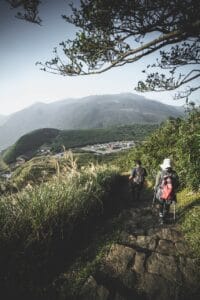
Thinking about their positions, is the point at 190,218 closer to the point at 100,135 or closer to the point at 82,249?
the point at 82,249

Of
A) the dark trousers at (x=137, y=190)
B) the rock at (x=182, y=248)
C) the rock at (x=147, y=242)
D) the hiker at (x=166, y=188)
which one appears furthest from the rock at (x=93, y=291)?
the dark trousers at (x=137, y=190)

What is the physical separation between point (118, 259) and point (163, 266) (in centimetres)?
81

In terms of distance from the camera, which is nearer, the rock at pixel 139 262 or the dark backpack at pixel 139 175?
the rock at pixel 139 262

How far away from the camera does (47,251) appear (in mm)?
4262

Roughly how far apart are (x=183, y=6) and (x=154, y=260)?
17.6ft

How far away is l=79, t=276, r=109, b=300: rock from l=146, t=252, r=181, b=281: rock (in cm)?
96

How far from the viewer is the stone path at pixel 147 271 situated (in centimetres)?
356

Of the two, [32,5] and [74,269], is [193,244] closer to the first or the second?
[74,269]

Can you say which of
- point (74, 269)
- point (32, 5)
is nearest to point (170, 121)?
point (32, 5)

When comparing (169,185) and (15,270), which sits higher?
(169,185)

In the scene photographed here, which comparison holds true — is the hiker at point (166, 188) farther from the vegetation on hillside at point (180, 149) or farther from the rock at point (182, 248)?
the vegetation on hillside at point (180, 149)

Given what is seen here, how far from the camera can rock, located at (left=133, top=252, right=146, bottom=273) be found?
414 cm

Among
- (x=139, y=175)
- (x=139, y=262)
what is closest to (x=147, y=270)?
(x=139, y=262)

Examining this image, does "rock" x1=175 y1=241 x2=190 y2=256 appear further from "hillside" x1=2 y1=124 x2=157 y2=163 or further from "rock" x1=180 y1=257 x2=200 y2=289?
"hillside" x1=2 y1=124 x2=157 y2=163
